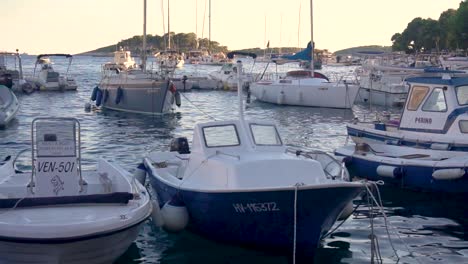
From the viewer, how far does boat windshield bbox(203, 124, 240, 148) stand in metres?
13.8

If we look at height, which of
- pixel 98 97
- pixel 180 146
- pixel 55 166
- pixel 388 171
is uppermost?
pixel 55 166

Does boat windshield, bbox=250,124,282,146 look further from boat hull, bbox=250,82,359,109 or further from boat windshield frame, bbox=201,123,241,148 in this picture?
boat hull, bbox=250,82,359,109

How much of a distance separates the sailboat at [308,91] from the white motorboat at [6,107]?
1756 centimetres

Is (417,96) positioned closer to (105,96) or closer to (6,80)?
(105,96)

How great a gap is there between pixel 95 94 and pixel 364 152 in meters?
25.6

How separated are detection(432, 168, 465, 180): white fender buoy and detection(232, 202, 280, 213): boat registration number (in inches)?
277

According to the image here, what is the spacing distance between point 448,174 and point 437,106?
325 cm

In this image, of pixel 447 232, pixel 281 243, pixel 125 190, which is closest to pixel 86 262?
pixel 125 190

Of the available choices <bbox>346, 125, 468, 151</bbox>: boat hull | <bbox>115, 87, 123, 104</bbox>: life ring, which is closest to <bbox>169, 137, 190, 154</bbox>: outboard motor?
<bbox>346, 125, 468, 151</bbox>: boat hull

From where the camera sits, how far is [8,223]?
35.1 feet

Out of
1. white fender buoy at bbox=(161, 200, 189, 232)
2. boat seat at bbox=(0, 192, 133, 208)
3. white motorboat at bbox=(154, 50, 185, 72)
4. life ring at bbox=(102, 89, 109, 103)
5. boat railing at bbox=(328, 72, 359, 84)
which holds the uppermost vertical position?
white motorboat at bbox=(154, 50, 185, 72)

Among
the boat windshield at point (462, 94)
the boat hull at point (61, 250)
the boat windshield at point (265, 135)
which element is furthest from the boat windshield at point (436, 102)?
the boat hull at point (61, 250)

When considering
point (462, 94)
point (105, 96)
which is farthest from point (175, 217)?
point (105, 96)

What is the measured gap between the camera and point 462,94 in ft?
65.2
